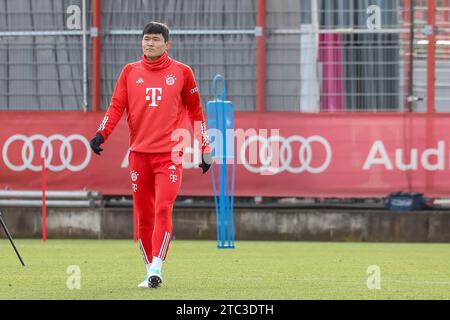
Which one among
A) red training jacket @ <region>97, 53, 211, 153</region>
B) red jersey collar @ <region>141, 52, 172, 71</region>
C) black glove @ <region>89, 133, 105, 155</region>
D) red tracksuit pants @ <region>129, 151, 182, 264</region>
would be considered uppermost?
red jersey collar @ <region>141, 52, 172, 71</region>

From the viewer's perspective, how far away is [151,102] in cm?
1245

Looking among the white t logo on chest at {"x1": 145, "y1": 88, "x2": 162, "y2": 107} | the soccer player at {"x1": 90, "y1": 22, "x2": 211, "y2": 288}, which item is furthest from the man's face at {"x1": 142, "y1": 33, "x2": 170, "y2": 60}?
the white t logo on chest at {"x1": 145, "y1": 88, "x2": 162, "y2": 107}

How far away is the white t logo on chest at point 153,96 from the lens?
40.9 feet

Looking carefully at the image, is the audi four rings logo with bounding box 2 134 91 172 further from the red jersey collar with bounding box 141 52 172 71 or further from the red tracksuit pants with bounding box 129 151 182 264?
the red jersey collar with bounding box 141 52 172 71

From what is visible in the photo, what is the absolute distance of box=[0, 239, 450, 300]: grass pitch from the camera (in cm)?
1190

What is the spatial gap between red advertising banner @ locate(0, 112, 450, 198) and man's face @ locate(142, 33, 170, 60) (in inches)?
404

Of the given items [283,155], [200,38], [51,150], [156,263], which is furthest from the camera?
[200,38]

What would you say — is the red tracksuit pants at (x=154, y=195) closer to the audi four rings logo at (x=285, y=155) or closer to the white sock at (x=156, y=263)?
the white sock at (x=156, y=263)

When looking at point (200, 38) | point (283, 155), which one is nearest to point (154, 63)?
point (283, 155)

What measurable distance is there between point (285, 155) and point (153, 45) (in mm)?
10603

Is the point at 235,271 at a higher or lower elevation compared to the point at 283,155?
lower

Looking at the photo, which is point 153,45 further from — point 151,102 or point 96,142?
point 96,142
